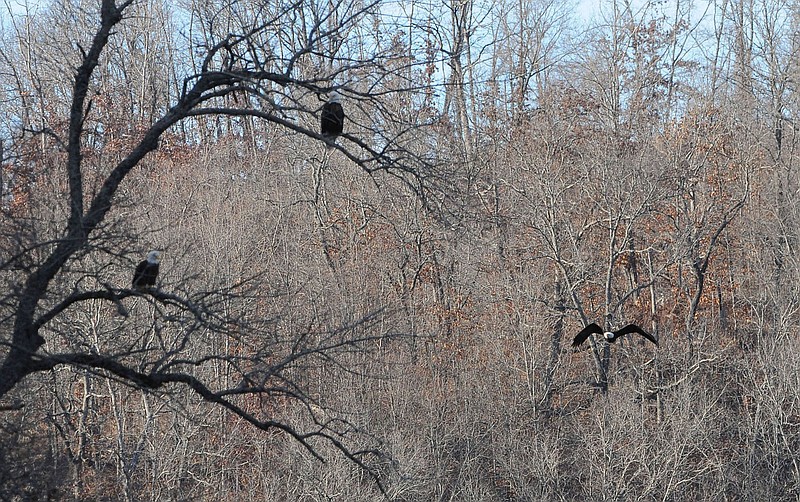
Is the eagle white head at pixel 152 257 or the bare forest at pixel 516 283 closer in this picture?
the eagle white head at pixel 152 257

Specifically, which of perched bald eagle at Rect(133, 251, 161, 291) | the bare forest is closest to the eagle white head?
perched bald eagle at Rect(133, 251, 161, 291)

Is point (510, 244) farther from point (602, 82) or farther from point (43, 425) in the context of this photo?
Answer: point (43, 425)

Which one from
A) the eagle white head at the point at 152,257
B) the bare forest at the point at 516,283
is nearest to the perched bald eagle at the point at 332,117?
the eagle white head at the point at 152,257

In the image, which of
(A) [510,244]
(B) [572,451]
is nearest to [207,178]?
(A) [510,244]

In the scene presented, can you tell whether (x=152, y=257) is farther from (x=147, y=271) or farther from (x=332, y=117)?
(x=332, y=117)

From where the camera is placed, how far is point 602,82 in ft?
90.6

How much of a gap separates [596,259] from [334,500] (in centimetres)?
979

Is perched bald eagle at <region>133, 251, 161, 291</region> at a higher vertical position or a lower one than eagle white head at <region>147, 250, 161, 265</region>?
lower

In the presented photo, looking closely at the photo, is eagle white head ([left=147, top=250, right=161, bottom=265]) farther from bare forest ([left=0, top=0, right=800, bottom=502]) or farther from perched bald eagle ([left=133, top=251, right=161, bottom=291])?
bare forest ([left=0, top=0, right=800, bottom=502])

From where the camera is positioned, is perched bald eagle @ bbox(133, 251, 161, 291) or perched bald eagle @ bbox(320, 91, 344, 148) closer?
perched bald eagle @ bbox(320, 91, 344, 148)

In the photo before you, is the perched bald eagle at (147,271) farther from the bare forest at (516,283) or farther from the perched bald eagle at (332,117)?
the bare forest at (516,283)

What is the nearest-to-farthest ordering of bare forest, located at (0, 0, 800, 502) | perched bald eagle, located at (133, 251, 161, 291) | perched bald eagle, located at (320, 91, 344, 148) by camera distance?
perched bald eagle, located at (320, 91, 344, 148), perched bald eagle, located at (133, 251, 161, 291), bare forest, located at (0, 0, 800, 502)

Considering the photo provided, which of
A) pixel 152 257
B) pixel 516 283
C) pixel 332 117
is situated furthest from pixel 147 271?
pixel 516 283

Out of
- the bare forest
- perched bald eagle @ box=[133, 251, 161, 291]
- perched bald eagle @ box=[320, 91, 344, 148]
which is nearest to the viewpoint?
perched bald eagle @ box=[320, 91, 344, 148]
